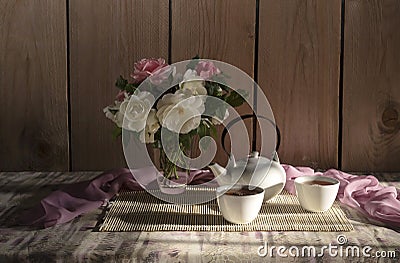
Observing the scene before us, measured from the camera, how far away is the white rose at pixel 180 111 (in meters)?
1.51

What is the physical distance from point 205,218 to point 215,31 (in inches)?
25.1

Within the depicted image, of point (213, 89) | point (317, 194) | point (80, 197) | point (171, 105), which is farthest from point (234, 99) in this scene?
point (80, 197)

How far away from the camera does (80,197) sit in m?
1.59

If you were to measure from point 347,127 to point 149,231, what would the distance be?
2.53ft

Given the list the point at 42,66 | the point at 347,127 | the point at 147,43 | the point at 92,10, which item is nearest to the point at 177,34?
the point at 147,43

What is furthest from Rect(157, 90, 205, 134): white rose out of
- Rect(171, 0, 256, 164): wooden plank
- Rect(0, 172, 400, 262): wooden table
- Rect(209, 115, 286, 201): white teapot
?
Rect(171, 0, 256, 164): wooden plank

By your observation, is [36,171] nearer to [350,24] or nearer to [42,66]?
[42,66]

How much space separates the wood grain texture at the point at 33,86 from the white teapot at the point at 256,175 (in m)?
0.59

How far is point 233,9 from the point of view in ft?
6.19

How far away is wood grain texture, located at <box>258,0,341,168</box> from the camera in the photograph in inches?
74.3

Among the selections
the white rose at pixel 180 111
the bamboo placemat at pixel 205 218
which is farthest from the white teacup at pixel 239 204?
the white rose at pixel 180 111

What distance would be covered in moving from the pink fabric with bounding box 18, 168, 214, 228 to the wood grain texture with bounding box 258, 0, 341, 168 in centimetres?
31

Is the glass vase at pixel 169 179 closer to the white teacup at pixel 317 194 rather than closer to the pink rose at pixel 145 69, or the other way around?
the pink rose at pixel 145 69

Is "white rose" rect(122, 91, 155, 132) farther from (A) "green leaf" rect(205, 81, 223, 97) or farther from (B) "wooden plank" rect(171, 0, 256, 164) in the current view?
(B) "wooden plank" rect(171, 0, 256, 164)
